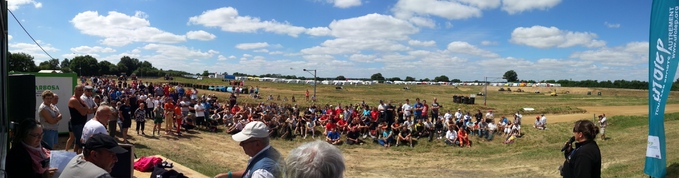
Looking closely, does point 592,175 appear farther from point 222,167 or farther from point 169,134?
point 169,134

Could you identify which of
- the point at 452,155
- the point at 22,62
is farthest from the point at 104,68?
the point at 452,155

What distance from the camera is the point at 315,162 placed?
1913 mm

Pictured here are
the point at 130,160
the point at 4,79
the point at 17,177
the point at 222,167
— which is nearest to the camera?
the point at 17,177

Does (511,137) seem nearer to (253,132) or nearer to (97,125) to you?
(97,125)

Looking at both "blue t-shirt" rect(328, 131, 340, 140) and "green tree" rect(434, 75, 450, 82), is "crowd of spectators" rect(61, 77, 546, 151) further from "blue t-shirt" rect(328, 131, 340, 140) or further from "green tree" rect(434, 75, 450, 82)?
"green tree" rect(434, 75, 450, 82)

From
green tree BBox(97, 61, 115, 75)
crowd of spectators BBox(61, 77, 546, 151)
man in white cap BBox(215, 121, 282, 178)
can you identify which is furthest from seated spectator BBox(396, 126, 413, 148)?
green tree BBox(97, 61, 115, 75)

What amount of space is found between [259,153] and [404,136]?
15363 mm

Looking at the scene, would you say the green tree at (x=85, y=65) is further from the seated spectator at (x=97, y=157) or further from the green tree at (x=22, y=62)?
the seated spectator at (x=97, y=157)

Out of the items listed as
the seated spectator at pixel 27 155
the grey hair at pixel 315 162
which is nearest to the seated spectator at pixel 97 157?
the grey hair at pixel 315 162

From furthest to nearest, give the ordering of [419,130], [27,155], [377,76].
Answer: [377,76] → [419,130] → [27,155]

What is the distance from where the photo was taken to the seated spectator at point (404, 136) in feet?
57.0

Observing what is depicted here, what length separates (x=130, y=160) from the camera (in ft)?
16.1

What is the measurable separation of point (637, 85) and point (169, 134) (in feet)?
331

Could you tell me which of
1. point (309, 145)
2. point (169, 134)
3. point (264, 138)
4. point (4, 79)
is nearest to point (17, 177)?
point (4, 79)
